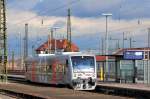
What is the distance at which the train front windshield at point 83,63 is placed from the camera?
4181cm

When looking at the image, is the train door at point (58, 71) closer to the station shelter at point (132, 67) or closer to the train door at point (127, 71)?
the station shelter at point (132, 67)

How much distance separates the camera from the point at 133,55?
50625mm

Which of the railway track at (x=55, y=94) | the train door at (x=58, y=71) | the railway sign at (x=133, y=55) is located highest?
the railway sign at (x=133, y=55)

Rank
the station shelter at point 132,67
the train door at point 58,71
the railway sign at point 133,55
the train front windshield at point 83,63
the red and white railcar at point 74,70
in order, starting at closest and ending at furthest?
1. the red and white railcar at point 74,70
2. the train front windshield at point 83,63
3. the train door at point 58,71
4. the railway sign at point 133,55
5. the station shelter at point 132,67

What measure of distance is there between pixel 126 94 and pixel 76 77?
777cm

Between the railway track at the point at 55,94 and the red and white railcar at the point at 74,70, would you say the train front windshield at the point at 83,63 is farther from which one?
the railway track at the point at 55,94

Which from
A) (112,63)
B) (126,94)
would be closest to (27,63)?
(112,63)

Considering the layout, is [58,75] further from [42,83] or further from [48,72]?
[42,83]

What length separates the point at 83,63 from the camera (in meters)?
42.2

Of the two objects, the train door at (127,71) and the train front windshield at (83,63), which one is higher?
the train front windshield at (83,63)

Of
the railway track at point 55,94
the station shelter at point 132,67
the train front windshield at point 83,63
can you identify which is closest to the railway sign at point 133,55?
the station shelter at point 132,67

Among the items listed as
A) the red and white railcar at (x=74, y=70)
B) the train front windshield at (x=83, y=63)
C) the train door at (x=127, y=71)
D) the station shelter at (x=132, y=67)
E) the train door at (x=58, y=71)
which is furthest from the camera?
the train door at (x=127, y=71)

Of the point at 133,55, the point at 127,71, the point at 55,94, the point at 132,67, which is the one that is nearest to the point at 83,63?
the point at 55,94

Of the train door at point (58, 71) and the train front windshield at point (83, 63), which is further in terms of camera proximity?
the train door at point (58, 71)
